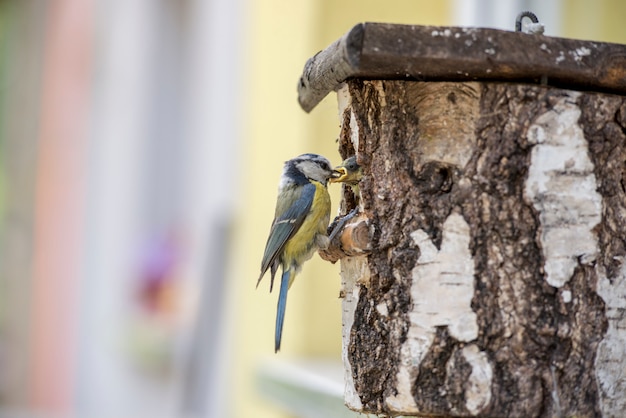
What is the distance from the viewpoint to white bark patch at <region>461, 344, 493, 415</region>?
1.59 metres

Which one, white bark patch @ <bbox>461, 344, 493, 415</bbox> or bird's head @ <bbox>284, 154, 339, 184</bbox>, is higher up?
bird's head @ <bbox>284, 154, 339, 184</bbox>

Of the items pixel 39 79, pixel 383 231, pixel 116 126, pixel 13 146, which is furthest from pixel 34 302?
pixel 383 231

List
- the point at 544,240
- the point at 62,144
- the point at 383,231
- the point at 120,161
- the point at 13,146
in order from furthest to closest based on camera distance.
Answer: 1. the point at 13,146
2. the point at 62,144
3. the point at 120,161
4. the point at 383,231
5. the point at 544,240

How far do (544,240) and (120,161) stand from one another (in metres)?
5.50

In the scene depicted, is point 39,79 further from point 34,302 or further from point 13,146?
point 34,302

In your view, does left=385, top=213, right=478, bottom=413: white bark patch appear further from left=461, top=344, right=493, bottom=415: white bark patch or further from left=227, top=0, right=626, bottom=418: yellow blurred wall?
left=227, top=0, right=626, bottom=418: yellow blurred wall

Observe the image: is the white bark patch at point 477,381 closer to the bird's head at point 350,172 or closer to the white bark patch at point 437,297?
the white bark patch at point 437,297

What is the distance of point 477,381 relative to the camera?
160cm

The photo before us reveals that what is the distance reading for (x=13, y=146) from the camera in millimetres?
9258

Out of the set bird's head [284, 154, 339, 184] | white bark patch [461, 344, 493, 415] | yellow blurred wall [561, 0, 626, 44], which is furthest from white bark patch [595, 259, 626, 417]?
yellow blurred wall [561, 0, 626, 44]

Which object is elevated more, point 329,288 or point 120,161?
point 120,161

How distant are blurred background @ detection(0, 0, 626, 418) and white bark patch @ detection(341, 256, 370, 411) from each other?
477 mm

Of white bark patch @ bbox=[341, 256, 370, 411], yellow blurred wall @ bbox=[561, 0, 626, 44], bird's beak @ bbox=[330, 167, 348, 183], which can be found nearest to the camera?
white bark patch @ bbox=[341, 256, 370, 411]

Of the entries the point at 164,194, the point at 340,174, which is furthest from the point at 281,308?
the point at 164,194
